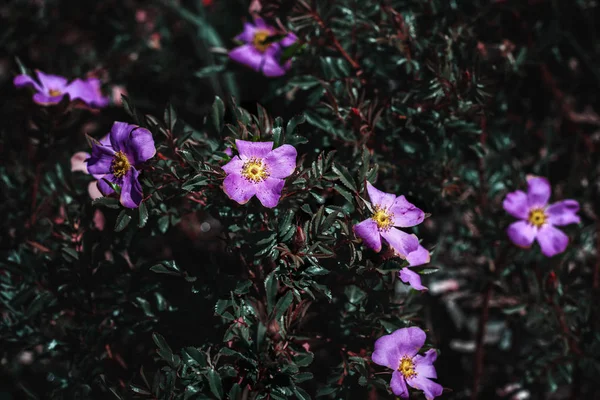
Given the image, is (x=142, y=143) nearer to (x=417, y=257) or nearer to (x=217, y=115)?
(x=217, y=115)

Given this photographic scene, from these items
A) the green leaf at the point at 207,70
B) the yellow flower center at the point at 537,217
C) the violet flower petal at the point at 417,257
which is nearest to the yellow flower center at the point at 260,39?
the green leaf at the point at 207,70

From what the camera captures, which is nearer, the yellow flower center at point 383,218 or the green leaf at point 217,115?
the yellow flower center at point 383,218

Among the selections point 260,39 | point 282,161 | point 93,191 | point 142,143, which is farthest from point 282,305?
point 260,39

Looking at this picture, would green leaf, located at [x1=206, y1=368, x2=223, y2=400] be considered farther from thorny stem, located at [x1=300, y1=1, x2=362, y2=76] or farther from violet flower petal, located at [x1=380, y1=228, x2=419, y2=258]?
thorny stem, located at [x1=300, y1=1, x2=362, y2=76]

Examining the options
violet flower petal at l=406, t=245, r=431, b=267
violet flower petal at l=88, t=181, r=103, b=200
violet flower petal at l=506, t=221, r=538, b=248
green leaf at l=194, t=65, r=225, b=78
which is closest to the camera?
violet flower petal at l=406, t=245, r=431, b=267

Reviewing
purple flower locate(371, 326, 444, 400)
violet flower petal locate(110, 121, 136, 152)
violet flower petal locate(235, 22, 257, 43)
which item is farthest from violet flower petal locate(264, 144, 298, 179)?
violet flower petal locate(235, 22, 257, 43)

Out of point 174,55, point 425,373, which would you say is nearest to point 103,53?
point 174,55

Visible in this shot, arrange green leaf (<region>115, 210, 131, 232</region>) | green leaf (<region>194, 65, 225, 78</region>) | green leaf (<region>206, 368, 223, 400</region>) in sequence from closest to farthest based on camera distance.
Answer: green leaf (<region>206, 368, 223, 400</region>), green leaf (<region>115, 210, 131, 232</region>), green leaf (<region>194, 65, 225, 78</region>)

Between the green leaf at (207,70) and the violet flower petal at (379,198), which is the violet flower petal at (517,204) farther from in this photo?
the green leaf at (207,70)
